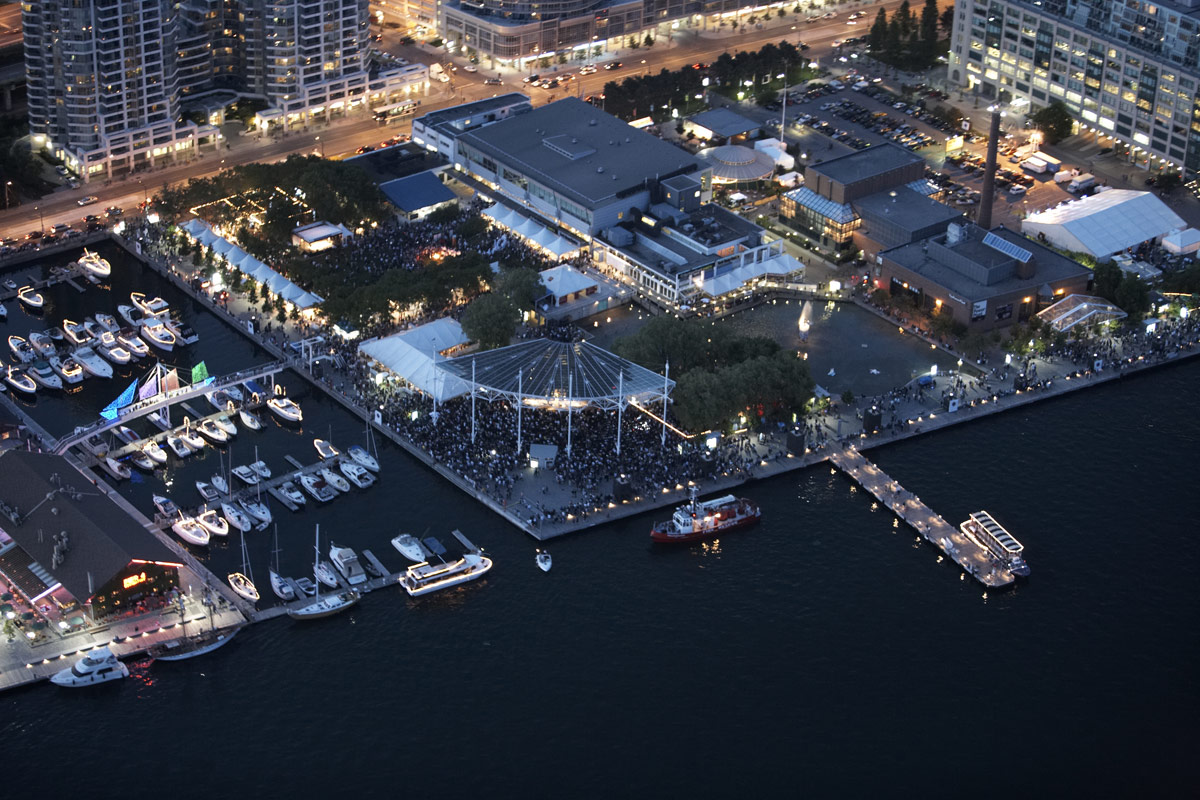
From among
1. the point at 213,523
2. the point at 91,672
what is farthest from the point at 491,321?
the point at 91,672

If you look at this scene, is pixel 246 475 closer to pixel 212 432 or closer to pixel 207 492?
pixel 207 492

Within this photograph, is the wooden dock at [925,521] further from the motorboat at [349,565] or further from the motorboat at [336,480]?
the motorboat at [349,565]

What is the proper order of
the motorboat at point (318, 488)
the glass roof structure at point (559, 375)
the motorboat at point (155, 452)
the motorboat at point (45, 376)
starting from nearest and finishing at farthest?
the motorboat at point (318, 488)
the motorboat at point (155, 452)
the glass roof structure at point (559, 375)
the motorboat at point (45, 376)

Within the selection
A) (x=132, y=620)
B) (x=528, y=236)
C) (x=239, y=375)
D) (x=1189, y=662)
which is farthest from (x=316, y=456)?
(x=1189, y=662)

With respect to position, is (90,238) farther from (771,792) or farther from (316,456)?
(771,792)

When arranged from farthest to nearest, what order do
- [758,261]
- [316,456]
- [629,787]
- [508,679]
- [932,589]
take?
1. [758,261]
2. [316,456]
3. [932,589]
4. [508,679]
5. [629,787]

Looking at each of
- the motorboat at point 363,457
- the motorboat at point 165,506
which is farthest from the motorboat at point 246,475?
the motorboat at point 363,457
